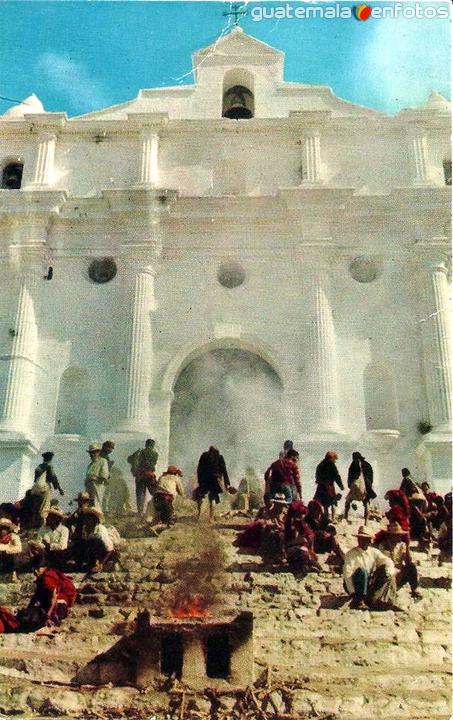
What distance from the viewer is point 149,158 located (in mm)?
15203

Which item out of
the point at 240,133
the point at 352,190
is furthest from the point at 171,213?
the point at 352,190

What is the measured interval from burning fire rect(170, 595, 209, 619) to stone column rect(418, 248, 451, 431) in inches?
204

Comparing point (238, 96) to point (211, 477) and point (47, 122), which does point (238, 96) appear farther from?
point (211, 477)

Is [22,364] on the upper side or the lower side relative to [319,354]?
lower

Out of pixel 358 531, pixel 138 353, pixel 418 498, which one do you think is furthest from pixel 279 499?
pixel 138 353

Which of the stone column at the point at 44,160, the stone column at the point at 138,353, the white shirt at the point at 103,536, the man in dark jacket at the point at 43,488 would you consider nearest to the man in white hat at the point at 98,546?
the white shirt at the point at 103,536

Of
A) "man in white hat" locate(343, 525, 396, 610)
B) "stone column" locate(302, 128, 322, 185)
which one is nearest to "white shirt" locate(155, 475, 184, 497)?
"man in white hat" locate(343, 525, 396, 610)

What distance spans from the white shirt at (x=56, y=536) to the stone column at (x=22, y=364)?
246 cm

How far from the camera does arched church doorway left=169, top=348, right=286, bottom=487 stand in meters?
12.3

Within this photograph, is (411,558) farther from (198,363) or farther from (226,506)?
(198,363)

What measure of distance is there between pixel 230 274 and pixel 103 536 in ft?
19.3

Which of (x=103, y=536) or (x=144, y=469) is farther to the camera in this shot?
(x=144, y=469)

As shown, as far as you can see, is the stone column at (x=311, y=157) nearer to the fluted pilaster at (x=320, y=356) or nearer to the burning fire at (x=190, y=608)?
the fluted pilaster at (x=320, y=356)

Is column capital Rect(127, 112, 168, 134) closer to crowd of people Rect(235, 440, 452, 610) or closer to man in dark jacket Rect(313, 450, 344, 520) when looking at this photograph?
crowd of people Rect(235, 440, 452, 610)
